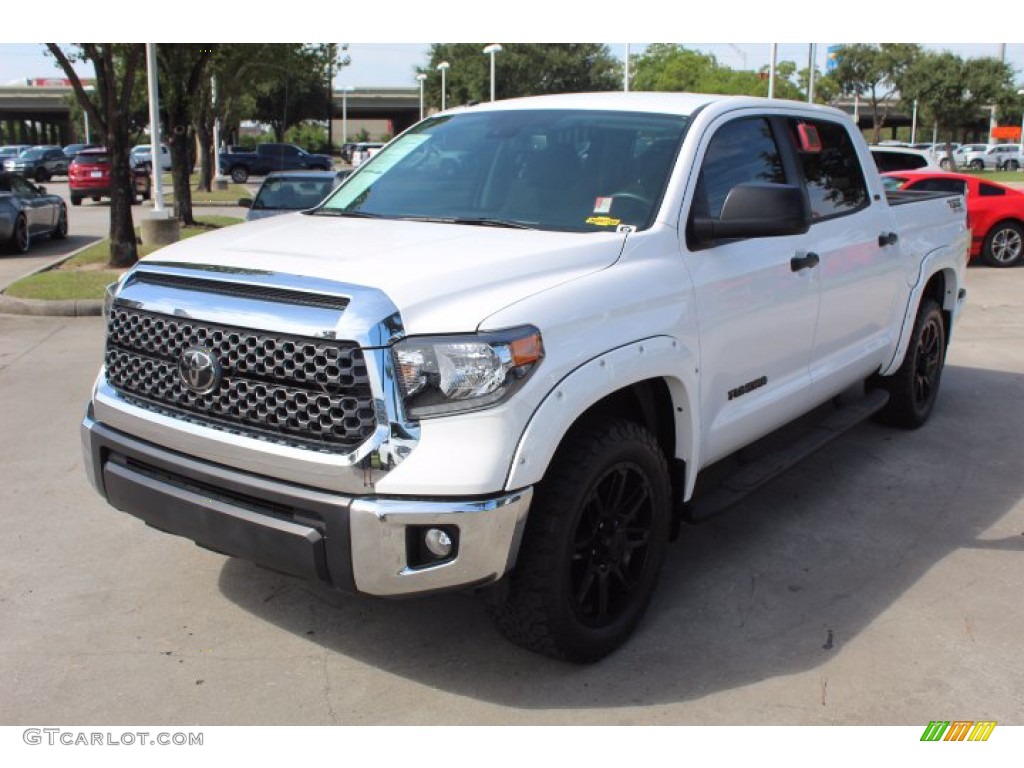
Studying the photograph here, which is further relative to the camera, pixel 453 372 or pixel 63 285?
pixel 63 285

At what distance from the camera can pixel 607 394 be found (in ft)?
11.2

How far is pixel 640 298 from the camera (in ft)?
11.7

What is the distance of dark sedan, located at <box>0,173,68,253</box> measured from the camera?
16.3m

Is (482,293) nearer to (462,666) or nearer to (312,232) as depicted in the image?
(312,232)

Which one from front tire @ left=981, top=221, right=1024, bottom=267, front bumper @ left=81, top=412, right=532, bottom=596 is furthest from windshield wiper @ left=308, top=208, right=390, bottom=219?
front tire @ left=981, top=221, right=1024, bottom=267

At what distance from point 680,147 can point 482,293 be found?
1350 millimetres

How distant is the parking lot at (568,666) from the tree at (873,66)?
67.5m

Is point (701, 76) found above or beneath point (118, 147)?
above

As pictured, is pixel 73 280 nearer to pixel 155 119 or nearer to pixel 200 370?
pixel 155 119

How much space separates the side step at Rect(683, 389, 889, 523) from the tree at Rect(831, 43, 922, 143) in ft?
218

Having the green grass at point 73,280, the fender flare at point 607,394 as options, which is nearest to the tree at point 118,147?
the green grass at point 73,280

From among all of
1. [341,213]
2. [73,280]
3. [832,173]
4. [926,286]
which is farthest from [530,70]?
[341,213]

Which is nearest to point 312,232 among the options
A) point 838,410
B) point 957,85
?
point 838,410

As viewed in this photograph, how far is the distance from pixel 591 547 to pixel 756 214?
141cm
